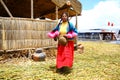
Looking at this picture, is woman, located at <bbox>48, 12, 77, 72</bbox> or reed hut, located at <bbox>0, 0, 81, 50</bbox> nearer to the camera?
woman, located at <bbox>48, 12, 77, 72</bbox>

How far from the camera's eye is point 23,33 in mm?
9945

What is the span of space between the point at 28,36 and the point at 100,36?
45672 mm

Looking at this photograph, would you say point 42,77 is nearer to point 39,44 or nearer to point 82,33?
point 39,44

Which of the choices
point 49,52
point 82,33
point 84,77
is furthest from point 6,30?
point 82,33

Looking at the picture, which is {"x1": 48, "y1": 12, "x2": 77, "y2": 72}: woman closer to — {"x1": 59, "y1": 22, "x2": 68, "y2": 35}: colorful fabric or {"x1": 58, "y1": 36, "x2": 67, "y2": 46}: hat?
{"x1": 59, "y1": 22, "x2": 68, "y2": 35}: colorful fabric

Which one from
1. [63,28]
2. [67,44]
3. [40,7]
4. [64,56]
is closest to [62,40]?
[67,44]

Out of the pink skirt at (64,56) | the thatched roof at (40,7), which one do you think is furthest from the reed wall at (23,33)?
the pink skirt at (64,56)

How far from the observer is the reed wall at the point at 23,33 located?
925 centimetres

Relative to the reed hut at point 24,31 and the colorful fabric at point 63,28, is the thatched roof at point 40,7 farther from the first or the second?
the colorful fabric at point 63,28

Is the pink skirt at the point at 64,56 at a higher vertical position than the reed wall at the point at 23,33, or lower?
lower

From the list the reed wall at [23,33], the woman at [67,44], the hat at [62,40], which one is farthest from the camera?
the reed wall at [23,33]

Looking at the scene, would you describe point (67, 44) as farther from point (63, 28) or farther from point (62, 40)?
point (63, 28)

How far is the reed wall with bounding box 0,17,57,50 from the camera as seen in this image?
9250mm

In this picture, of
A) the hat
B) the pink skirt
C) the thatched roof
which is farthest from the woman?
the thatched roof
